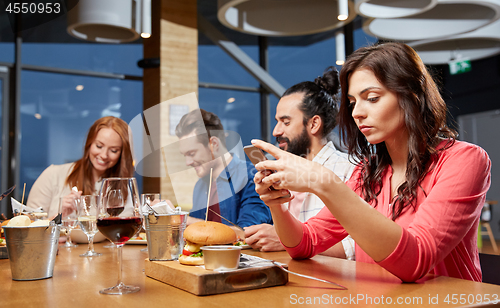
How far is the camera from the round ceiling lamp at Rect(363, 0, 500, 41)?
366cm

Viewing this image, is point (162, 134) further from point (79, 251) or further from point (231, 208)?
point (79, 251)

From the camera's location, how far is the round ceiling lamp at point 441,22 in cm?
366

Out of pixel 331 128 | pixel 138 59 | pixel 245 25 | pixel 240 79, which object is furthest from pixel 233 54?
pixel 331 128

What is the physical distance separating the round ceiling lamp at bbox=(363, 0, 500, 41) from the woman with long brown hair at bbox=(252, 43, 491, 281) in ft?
8.75

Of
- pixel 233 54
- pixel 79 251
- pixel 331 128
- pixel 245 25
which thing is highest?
pixel 233 54

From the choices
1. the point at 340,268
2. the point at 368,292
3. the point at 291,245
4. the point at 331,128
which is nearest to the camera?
the point at 368,292

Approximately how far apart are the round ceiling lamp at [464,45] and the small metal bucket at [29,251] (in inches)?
189

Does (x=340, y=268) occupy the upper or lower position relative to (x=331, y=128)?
lower

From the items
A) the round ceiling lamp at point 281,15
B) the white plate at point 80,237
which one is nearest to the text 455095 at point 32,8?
the round ceiling lamp at point 281,15

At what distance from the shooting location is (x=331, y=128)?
254 centimetres

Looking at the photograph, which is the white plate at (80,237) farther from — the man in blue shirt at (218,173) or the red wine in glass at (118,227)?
the red wine in glass at (118,227)

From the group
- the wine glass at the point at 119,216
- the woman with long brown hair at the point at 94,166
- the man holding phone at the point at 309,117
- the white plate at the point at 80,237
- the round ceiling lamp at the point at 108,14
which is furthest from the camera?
the round ceiling lamp at the point at 108,14

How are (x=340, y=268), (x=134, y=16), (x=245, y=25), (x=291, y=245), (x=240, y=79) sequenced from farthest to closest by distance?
(x=240, y=79)
(x=134, y=16)
(x=245, y=25)
(x=291, y=245)
(x=340, y=268)

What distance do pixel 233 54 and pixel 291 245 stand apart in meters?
5.54
